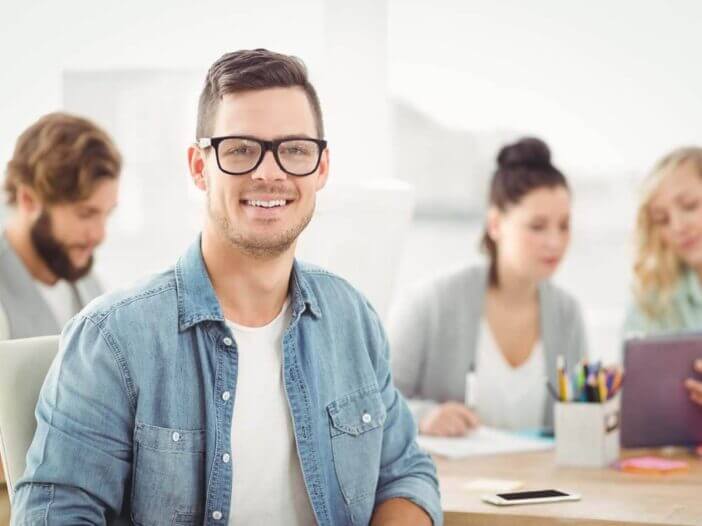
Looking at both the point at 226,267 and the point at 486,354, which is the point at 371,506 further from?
the point at 486,354

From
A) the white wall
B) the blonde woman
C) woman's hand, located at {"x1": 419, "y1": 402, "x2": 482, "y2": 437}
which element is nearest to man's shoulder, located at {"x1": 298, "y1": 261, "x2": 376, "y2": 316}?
woman's hand, located at {"x1": 419, "y1": 402, "x2": 482, "y2": 437}

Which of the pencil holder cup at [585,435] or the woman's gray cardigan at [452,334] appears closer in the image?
the pencil holder cup at [585,435]

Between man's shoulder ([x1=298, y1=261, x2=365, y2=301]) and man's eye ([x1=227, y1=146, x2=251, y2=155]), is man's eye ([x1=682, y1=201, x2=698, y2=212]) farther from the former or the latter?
man's eye ([x1=227, y1=146, x2=251, y2=155])

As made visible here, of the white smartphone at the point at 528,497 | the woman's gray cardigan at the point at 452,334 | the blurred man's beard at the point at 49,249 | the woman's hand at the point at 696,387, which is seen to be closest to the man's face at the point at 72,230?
the blurred man's beard at the point at 49,249

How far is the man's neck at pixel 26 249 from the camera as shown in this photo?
2447 millimetres

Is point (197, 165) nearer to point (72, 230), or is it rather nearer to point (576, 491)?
point (576, 491)

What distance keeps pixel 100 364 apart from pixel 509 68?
A: 2.86 meters

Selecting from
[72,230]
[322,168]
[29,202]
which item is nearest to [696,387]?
[322,168]

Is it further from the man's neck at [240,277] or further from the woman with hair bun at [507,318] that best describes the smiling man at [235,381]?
the woman with hair bun at [507,318]

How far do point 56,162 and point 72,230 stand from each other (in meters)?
0.17

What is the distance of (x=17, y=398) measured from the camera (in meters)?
1.41

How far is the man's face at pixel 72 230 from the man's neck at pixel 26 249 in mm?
12

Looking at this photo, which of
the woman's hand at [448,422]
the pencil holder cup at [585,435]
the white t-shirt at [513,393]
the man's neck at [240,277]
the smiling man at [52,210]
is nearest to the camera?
the man's neck at [240,277]

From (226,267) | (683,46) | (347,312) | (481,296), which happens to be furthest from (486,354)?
(683,46)
